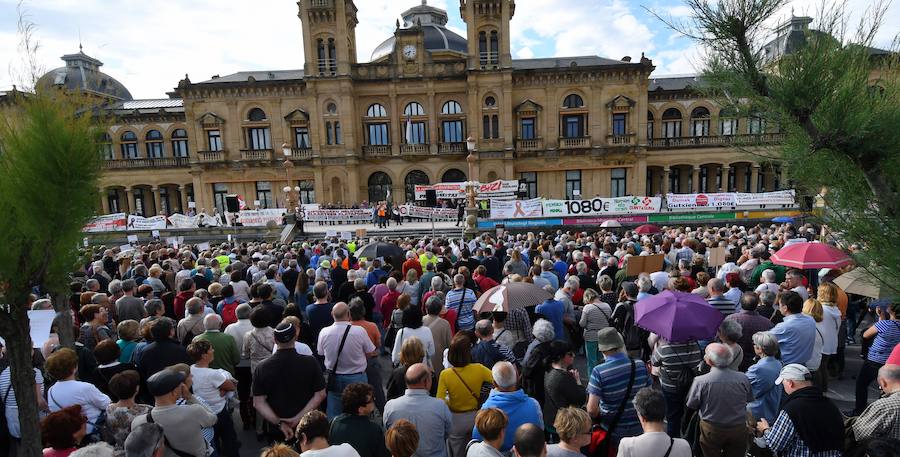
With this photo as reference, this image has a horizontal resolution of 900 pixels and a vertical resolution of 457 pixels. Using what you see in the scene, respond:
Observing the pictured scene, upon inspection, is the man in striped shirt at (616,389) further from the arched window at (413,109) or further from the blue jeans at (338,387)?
the arched window at (413,109)

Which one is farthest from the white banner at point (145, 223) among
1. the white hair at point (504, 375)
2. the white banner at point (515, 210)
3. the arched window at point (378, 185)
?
the white hair at point (504, 375)

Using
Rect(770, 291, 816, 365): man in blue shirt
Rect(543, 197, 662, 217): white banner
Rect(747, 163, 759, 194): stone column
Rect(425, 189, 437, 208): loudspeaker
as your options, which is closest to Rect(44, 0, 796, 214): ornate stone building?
Rect(747, 163, 759, 194): stone column

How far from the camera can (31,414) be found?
10.8 ft

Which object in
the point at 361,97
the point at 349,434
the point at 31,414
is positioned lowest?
the point at 349,434

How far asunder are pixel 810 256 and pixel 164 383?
965cm

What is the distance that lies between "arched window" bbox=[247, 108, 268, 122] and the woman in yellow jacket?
37382mm

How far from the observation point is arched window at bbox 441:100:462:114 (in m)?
37.3

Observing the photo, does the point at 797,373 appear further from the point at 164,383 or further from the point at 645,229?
the point at 645,229

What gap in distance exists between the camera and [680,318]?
504 cm

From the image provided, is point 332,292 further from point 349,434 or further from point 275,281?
point 349,434

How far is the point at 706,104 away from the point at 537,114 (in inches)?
611

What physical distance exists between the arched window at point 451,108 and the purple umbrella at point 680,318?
110ft

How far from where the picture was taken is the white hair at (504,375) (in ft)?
12.4

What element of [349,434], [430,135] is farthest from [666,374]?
[430,135]
